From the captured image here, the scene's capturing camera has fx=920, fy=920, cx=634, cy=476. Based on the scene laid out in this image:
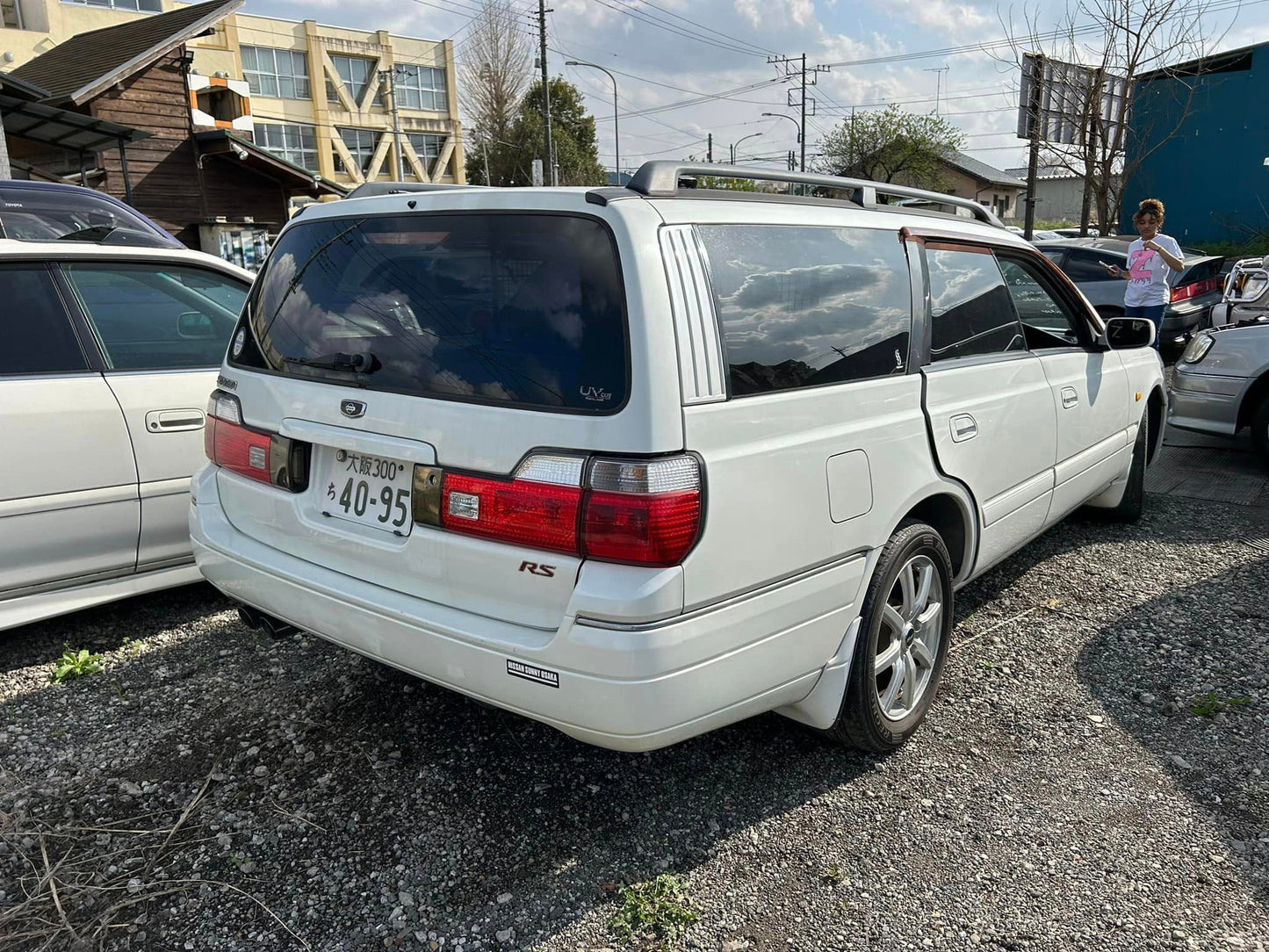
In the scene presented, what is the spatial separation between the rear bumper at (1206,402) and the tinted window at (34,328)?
6.94m

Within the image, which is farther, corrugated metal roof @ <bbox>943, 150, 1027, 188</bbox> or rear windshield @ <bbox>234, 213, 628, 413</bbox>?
corrugated metal roof @ <bbox>943, 150, 1027, 188</bbox>

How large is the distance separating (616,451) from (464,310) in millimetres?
633

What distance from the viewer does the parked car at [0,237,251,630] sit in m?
3.58

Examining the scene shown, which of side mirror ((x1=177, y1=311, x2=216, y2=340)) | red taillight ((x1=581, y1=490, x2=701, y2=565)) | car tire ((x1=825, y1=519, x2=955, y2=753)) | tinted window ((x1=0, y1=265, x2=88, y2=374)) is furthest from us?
side mirror ((x1=177, y1=311, x2=216, y2=340))

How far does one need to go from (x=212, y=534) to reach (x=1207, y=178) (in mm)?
29262

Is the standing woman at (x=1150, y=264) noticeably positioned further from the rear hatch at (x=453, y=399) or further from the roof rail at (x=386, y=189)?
the rear hatch at (x=453, y=399)

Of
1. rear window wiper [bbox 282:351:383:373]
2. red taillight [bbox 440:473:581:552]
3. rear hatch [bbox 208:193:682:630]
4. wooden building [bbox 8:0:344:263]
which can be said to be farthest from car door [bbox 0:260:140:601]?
wooden building [bbox 8:0:344:263]

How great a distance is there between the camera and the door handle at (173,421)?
388 centimetres

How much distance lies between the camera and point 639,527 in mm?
2100

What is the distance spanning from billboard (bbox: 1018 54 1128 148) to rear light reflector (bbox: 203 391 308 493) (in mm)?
20777

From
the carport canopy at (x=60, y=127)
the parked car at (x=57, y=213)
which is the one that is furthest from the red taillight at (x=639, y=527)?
the carport canopy at (x=60, y=127)

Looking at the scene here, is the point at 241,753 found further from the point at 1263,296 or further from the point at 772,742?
the point at 1263,296

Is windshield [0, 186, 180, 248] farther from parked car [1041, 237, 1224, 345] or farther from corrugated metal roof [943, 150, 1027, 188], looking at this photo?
corrugated metal roof [943, 150, 1027, 188]

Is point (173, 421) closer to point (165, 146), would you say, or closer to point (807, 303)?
point (807, 303)
